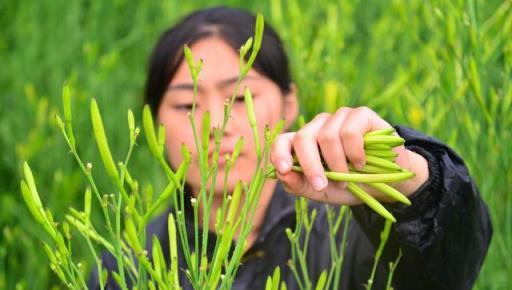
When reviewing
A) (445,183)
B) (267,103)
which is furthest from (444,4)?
(445,183)

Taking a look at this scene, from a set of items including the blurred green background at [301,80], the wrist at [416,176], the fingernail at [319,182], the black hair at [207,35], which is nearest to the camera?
the fingernail at [319,182]

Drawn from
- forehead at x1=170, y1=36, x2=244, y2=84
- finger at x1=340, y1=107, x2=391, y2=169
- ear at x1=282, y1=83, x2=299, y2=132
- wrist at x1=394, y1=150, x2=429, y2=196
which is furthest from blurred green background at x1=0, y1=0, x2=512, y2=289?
finger at x1=340, y1=107, x2=391, y2=169

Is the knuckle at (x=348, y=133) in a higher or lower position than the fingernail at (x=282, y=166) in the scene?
higher

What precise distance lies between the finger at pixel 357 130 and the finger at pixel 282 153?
0.04 meters

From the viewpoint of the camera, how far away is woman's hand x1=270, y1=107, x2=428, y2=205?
2.01 ft

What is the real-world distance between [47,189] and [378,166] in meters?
1.33

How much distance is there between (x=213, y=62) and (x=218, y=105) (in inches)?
4.1

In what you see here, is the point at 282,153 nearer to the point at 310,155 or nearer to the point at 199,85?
the point at 310,155

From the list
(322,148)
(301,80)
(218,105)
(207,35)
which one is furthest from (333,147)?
(301,80)

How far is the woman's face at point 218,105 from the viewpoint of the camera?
119 cm

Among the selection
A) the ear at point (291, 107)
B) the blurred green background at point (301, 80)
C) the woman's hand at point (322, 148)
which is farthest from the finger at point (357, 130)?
the ear at point (291, 107)

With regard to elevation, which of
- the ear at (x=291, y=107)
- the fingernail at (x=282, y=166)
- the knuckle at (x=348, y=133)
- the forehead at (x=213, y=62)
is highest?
the knuckle at (x=348, y=133)

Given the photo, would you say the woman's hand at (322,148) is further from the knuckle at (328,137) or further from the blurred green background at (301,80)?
the blurred green background at (301,80)

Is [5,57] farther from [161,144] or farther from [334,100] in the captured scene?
[161,144]
